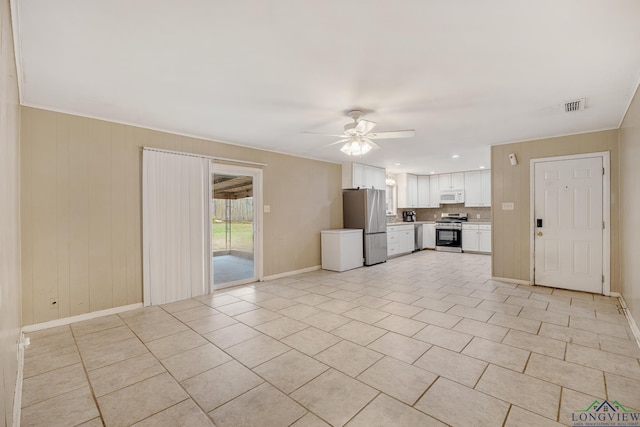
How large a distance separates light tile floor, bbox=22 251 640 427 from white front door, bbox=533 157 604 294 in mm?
534

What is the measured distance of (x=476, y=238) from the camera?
8.10 metres

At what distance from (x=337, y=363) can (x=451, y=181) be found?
784cm

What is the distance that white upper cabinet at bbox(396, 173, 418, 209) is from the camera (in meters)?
8.92

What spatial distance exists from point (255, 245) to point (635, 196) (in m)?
4.97

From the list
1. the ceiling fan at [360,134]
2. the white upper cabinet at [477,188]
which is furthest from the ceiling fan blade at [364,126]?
the white upper cabinet at [477,188]

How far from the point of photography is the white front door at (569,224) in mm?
4215

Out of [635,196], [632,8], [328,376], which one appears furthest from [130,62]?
[635,196]

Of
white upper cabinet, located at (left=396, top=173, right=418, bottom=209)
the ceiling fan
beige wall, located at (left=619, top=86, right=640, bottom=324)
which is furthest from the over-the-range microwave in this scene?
the ceiling fan

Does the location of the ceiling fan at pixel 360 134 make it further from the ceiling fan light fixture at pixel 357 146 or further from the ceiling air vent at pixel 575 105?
the ceiling air vent at pixel 575 105

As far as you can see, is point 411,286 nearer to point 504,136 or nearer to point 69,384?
point 504,136

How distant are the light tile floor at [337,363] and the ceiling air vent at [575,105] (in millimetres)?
2364

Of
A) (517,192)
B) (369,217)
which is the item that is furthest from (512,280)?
(369,217)

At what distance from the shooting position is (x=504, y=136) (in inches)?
179

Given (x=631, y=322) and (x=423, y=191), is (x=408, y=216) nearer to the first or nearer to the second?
(x=423, y=191)
